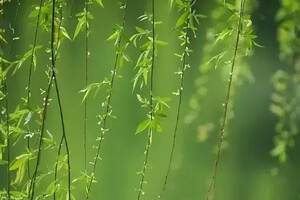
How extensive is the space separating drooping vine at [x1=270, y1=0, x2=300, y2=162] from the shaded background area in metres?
0.03

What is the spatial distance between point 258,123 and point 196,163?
30 centimetres

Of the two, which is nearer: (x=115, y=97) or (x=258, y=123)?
(x=258, y=123)

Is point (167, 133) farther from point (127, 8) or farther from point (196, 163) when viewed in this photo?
point (127, 8)

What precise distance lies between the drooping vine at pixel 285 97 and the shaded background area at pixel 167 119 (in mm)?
32

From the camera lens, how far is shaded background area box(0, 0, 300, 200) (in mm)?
1957

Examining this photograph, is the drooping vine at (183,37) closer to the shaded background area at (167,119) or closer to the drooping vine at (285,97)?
the shaded background area at (167,119)

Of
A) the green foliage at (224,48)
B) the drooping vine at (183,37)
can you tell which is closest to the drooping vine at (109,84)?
the drooping vine at (183,37)

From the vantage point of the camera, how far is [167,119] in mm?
2104

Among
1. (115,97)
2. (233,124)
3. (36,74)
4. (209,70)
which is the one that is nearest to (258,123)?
(233,124)

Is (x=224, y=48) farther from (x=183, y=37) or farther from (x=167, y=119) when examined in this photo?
(x=167, y=119)

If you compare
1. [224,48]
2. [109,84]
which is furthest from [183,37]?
[109,84]

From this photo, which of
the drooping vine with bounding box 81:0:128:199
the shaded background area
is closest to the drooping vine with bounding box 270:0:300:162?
the shaded background area

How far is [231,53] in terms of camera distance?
74.2 inches

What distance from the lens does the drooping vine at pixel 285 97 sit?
5.90 ft
